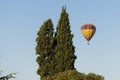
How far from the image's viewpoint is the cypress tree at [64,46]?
6431cm

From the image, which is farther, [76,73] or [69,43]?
[69,43]

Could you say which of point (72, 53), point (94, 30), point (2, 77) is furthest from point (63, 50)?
point (2, 77)

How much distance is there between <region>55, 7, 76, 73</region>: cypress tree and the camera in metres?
64.3

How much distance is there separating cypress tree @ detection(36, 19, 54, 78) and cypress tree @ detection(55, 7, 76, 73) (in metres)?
0.93

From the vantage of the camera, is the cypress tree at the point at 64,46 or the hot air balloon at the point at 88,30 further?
the hot air balloon at the point at 88,30

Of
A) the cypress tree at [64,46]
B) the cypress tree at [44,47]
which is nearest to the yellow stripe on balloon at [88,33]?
the cypress tree at [64,46]

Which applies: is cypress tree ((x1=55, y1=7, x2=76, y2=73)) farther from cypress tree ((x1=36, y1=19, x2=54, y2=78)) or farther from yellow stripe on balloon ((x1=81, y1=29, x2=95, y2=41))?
yellow stripe on balloon ((x1=81, y1=29, x2=95, y2=41))

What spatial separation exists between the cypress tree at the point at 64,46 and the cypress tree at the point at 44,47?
934 millimetres

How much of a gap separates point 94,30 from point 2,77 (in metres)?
40.6

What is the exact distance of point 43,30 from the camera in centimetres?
6700

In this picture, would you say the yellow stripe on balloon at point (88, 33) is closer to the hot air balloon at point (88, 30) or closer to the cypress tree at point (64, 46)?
the hot air balloon at point (88, 30)

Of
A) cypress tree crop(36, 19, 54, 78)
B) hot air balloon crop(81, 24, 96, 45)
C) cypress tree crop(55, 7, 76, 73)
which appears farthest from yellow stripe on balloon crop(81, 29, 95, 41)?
cypress tree crop(36, 19, 54, 78)

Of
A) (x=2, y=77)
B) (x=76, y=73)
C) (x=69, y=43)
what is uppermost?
(x=69, y=43)

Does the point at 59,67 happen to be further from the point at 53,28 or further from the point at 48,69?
the point at 53,28
